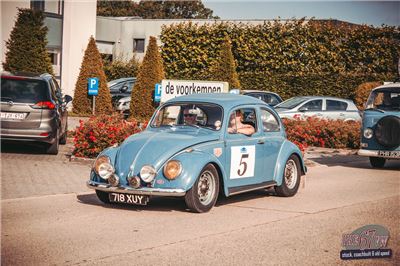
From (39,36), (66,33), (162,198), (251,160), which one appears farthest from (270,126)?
(66,33)

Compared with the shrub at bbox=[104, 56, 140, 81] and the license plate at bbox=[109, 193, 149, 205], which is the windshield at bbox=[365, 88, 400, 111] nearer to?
the license plate at bbox=[109, 193, 149, 205]

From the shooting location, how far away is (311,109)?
84.9ft

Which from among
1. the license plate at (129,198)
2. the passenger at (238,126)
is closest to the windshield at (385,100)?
the passenger at (238,126)

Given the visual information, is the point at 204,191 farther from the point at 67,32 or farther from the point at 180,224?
the point at 67,32

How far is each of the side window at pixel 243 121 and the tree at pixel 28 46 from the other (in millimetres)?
15242

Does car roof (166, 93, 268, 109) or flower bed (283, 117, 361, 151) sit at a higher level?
car roof (166, 93, 268, 109)

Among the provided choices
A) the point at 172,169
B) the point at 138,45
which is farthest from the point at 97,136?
the point at 138,45

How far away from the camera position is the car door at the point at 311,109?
25438 mm

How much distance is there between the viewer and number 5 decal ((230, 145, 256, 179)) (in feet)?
34.8

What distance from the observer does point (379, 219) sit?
983 cm

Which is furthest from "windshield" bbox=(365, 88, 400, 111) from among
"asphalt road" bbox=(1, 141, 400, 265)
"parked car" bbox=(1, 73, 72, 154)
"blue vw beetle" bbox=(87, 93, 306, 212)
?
"parked car" bbox=(1, 73, 72, 154)

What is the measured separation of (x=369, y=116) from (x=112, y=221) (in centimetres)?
985

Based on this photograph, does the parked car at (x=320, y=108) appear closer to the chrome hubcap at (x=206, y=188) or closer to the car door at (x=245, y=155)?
the car door at (x=245, y=155)

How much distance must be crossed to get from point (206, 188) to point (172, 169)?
728 millimetres
